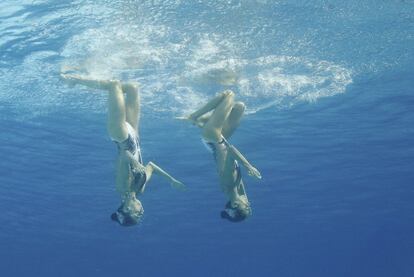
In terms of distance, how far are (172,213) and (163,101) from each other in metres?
25.9

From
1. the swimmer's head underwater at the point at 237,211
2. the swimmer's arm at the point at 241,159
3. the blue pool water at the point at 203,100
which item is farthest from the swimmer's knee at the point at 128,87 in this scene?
the swimmer's head underwater at the point at 237,211

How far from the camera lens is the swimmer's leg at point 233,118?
1084cm

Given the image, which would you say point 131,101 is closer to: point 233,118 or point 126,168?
point 126,168

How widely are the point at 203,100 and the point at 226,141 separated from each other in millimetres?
8268

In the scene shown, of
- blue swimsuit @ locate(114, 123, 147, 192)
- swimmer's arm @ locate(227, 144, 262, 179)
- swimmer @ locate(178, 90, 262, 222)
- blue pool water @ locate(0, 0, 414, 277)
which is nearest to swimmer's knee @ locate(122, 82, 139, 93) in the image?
blue swimsuit @ locate(114, 123, 147, 192)

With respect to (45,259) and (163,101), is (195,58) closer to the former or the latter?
(163,101)

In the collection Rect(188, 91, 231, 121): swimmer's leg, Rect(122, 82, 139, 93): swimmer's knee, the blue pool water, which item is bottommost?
the blue pool water

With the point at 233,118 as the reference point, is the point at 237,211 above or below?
below

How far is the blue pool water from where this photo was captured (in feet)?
43.3

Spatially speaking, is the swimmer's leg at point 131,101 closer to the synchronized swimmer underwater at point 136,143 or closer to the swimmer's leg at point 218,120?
the synchronized swimmer underwater at point 136,143

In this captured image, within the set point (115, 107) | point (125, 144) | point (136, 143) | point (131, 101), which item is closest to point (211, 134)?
point (136, 143)

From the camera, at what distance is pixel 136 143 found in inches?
413

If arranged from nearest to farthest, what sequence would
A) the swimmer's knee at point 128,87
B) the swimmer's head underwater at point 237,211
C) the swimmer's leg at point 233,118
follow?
1. the swimmer's head underwater at point 237,211
2. the swimmer's knee at point 128,87
3. the swimmer's leg at point 233,118

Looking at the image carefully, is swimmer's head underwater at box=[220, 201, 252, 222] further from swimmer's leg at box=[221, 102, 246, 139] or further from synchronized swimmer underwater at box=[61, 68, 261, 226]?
swimmer's leg at box=[221, 102, 246, 139]
